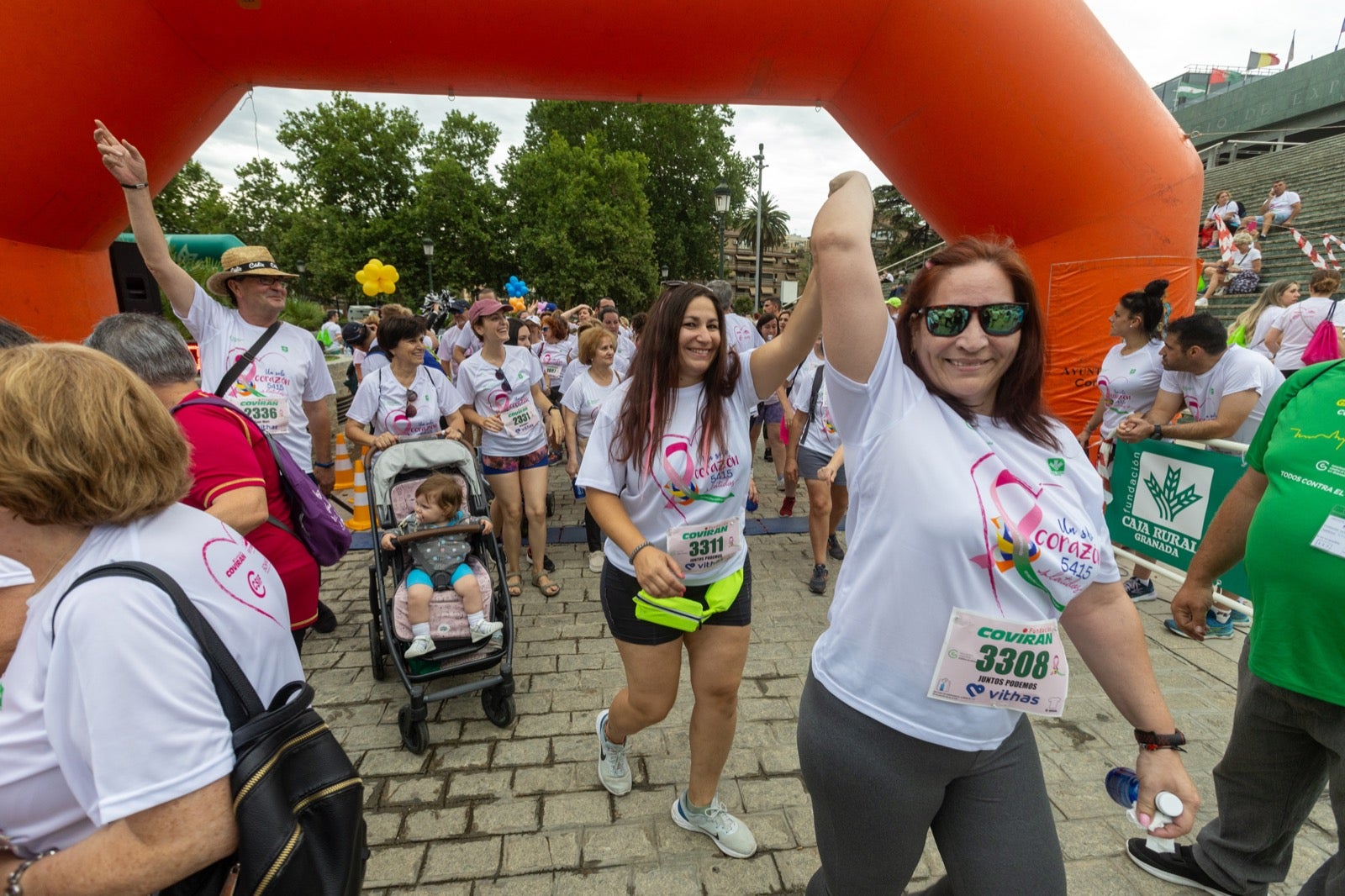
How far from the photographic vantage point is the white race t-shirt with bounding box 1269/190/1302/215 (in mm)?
14852

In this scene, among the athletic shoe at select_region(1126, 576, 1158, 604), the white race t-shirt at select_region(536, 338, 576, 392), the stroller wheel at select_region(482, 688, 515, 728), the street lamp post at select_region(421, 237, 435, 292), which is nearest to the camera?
the stroller wheel at select_region(482, 688, 515, 728)

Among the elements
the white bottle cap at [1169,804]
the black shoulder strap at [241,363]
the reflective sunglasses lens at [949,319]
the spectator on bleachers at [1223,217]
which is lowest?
the white bottle cap at [1169,804]

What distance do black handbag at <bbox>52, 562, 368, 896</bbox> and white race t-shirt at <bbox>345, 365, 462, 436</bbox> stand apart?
11.4ft

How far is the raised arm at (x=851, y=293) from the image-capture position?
4.54ft

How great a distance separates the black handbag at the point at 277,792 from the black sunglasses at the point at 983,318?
1.52m

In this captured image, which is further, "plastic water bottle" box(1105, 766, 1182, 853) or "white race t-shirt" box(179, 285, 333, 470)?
"white race t-shirt" box(179, 285, 333, 470)

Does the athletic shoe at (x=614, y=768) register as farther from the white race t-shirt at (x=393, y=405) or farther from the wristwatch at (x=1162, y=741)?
the white race t-shirt at (x=393, y=405)

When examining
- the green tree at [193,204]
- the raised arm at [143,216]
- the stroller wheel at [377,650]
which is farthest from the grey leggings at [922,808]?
the green tree at [193,204]

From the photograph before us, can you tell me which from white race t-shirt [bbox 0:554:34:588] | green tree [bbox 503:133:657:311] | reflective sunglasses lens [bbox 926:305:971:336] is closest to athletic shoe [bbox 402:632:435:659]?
white race t-shirt [bbox 0:554:34:588]

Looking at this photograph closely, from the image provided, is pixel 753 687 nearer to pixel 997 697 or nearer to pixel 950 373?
pixel 997 697

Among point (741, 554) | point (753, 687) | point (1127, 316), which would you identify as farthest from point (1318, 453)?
point (1127, 316)

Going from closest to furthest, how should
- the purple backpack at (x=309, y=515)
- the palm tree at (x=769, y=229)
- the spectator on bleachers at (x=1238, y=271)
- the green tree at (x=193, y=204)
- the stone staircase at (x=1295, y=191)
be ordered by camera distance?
the purple backpack at (x=309, y=515) → the spectator on bleachers at (x=1238, y=271) → the stone staircase at (x=1295, y=191) → the green tree at (x=193, y=204) → the palm tree at (x=769, y=229)

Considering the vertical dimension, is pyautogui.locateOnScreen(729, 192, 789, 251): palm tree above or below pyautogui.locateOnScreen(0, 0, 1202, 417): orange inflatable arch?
above

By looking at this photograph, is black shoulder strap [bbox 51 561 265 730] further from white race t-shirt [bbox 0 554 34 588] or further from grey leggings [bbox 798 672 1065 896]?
grey leggings [bbox 798 672 1065 896]
